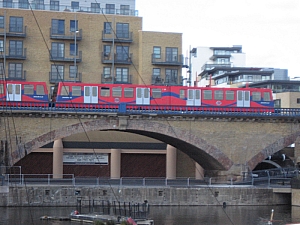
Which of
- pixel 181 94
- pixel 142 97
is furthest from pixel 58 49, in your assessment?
pixel 181 94

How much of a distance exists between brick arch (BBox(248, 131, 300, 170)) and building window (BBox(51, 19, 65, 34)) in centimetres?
2882

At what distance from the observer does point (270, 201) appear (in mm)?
59438

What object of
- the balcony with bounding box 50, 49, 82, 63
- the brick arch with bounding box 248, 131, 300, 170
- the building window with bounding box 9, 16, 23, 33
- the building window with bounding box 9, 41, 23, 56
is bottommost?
the brick arch with bounding box 248, 131, 300, 170

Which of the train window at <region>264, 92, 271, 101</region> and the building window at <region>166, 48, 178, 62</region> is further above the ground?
the building window at <region>166, 48, 178, 62</region>

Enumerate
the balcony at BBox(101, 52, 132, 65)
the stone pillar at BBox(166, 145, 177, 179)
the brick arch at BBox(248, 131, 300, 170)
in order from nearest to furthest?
the brick arch at BBox(248, 131, 300, 170)
the stone pillar at BBox(166, 145, 177, 179)
the balcony at BBox(101, 52, 132, 65)

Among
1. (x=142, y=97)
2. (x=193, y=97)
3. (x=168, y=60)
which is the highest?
(x=168, y=60)

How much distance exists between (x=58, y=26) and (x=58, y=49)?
269 centimetres

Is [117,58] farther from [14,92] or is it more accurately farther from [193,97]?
[14,92]

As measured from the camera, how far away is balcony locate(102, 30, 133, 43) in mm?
81625

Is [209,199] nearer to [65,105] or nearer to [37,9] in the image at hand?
[65,105]

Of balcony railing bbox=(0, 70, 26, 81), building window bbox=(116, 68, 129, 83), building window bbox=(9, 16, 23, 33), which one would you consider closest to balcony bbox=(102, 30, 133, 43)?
building window bbox=(116, 68, 129, 83)

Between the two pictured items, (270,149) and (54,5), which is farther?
(54,5)

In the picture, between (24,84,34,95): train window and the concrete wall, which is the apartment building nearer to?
(24,84,34,95): train window

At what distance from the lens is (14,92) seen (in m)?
63.1
